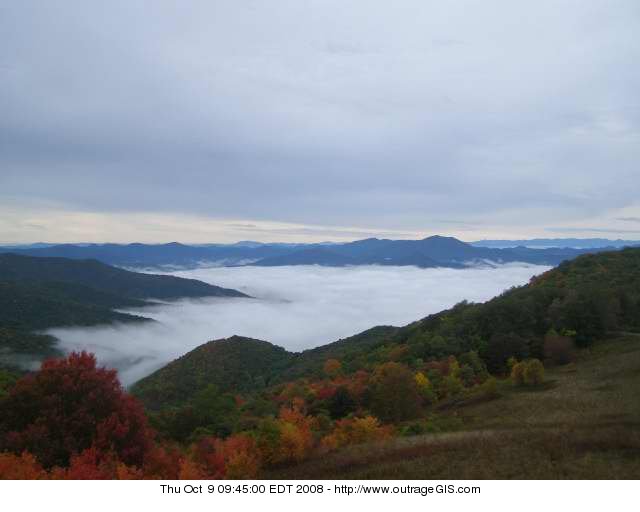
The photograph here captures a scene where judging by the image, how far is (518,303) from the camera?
58719 mm

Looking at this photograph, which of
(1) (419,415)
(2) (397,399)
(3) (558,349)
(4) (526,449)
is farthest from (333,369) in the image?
(4) (526,449)

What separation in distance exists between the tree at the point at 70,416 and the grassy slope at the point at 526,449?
7.52 meters

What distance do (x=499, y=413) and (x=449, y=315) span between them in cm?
4879

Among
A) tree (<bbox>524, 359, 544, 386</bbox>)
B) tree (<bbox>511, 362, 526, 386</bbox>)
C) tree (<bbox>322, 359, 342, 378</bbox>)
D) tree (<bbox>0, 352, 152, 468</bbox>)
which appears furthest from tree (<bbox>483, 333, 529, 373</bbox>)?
tree (<bbox>0, 352, 152, 468</bbox>)

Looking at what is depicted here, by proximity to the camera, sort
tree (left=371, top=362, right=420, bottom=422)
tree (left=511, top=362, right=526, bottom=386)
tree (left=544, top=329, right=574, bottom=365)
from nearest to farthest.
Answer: tree (left=371, top=362, right=420, bottom=422), tree (left=511, top=362, right=526, bottom=386), tree (left=544, top=329, right=574, bottom=365)

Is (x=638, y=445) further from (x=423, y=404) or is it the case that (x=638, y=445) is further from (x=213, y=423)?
(x=213, y=423)

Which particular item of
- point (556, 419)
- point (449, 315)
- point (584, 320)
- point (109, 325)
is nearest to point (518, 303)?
point (584, 320)

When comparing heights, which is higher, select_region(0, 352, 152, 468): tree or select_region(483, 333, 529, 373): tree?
select_region(0, 352, 152, 468): tree

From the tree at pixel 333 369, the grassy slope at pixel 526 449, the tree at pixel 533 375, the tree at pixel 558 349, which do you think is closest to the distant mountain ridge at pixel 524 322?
the tree at pixel 333 369

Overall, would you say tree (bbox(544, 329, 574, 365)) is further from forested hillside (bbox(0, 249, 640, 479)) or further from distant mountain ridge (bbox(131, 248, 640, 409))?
distant mountain ridge (bbox(131, 248, 640, 409))

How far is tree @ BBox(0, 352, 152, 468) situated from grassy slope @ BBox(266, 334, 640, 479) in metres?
7.52

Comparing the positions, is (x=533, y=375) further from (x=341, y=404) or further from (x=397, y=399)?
(x=341, y=404)

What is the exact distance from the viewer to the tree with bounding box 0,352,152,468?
19203mm

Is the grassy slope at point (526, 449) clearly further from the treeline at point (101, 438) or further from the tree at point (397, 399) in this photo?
the tree at point (397, 399)
